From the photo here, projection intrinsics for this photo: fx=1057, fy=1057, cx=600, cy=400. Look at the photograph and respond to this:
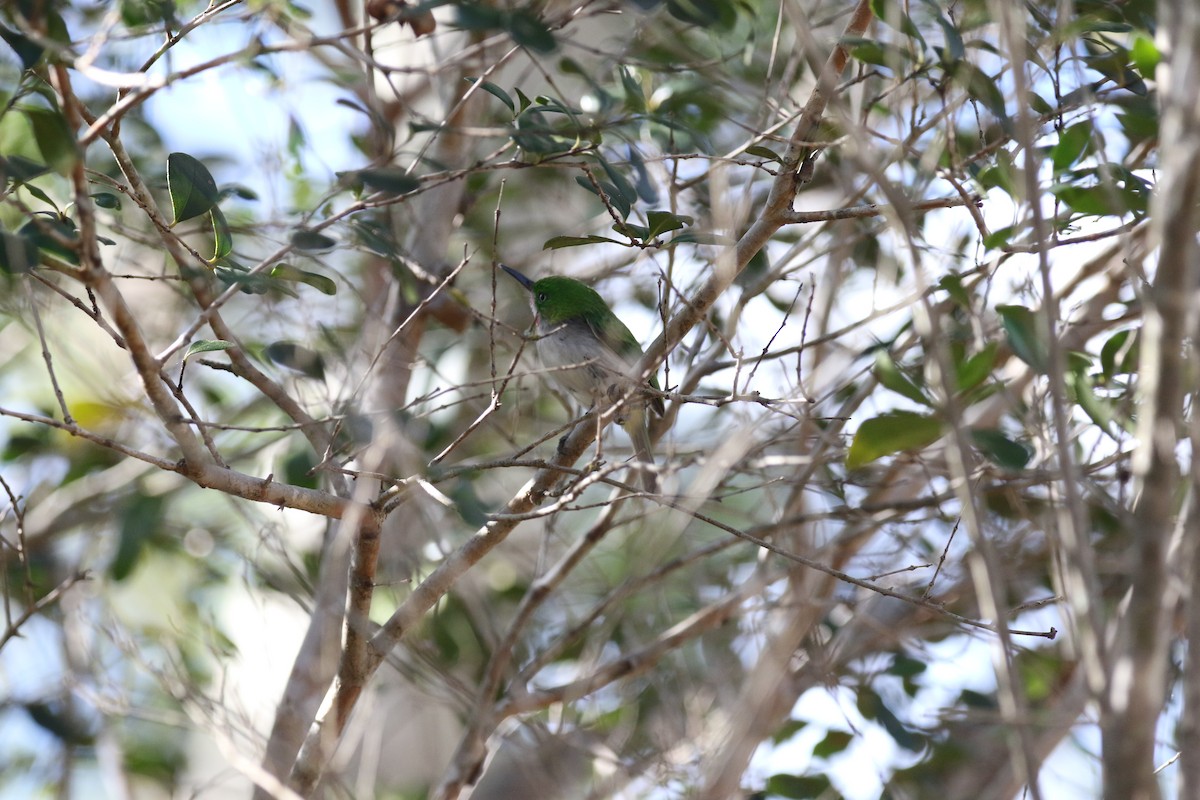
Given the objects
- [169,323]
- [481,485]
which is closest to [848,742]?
[481,485]

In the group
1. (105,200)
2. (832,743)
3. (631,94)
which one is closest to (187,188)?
(105,200)

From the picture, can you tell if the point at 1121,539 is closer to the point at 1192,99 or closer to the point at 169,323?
the point at 1192,99

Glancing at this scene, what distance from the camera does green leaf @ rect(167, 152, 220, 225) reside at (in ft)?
8.02

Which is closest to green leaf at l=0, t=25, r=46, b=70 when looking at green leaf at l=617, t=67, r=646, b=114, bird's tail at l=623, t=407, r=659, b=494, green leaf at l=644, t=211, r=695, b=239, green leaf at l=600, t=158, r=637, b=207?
green leaf at l=600, t=158, r=637, b=207

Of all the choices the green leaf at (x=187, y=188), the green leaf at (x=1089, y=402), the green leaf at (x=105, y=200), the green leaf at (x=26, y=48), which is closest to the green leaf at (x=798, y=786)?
the green leaf at (x=1089, y=402)

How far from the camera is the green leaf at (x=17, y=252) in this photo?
1935 millimetres

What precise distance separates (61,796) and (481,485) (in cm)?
222

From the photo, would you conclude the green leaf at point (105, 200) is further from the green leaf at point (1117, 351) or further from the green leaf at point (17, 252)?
the green leaf at point (1117, 351)

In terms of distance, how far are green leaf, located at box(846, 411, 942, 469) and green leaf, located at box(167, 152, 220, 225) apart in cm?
159

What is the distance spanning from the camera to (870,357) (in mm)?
3422

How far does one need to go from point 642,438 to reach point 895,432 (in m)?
1.91

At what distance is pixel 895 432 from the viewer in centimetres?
196

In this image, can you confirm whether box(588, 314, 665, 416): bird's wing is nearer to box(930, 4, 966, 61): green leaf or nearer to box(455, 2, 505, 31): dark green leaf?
box(930, 4, 966, 61): green leaf

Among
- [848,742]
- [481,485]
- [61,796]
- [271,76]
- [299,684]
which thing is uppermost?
[271,76]
